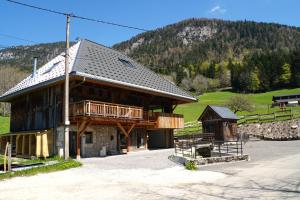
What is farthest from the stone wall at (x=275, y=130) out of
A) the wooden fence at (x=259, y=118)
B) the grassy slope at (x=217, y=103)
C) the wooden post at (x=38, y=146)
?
the wooden post at (x=38, y=146)

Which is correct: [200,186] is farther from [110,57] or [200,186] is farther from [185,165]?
[110,57]

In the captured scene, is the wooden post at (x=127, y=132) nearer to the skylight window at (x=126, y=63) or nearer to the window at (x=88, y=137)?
the window at (x=88, y=137)

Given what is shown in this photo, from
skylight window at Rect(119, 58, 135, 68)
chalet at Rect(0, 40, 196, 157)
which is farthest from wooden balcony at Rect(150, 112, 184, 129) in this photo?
skylight window at Rect(119, 58, 135, 68)

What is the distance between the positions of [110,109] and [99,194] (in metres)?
13.4

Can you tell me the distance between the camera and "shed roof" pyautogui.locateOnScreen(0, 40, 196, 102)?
24603 millimetres

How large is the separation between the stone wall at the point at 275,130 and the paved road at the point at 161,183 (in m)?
22.8

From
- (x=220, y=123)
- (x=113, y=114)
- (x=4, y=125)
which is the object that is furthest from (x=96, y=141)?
(x=4, y=125)

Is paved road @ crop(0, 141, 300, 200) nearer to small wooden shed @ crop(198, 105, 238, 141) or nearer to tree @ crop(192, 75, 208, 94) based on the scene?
small wooden shed @ crop(198, 105, 238, 141)

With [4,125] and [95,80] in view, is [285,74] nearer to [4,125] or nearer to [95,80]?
[4,125]

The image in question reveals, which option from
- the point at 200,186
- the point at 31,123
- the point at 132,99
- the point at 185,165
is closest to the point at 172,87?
the point at 132,99

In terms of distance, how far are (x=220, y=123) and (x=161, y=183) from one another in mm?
28931

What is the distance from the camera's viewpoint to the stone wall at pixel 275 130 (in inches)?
1583

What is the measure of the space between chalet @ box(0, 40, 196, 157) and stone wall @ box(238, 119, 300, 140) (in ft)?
45.5

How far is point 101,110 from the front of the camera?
2405cm
